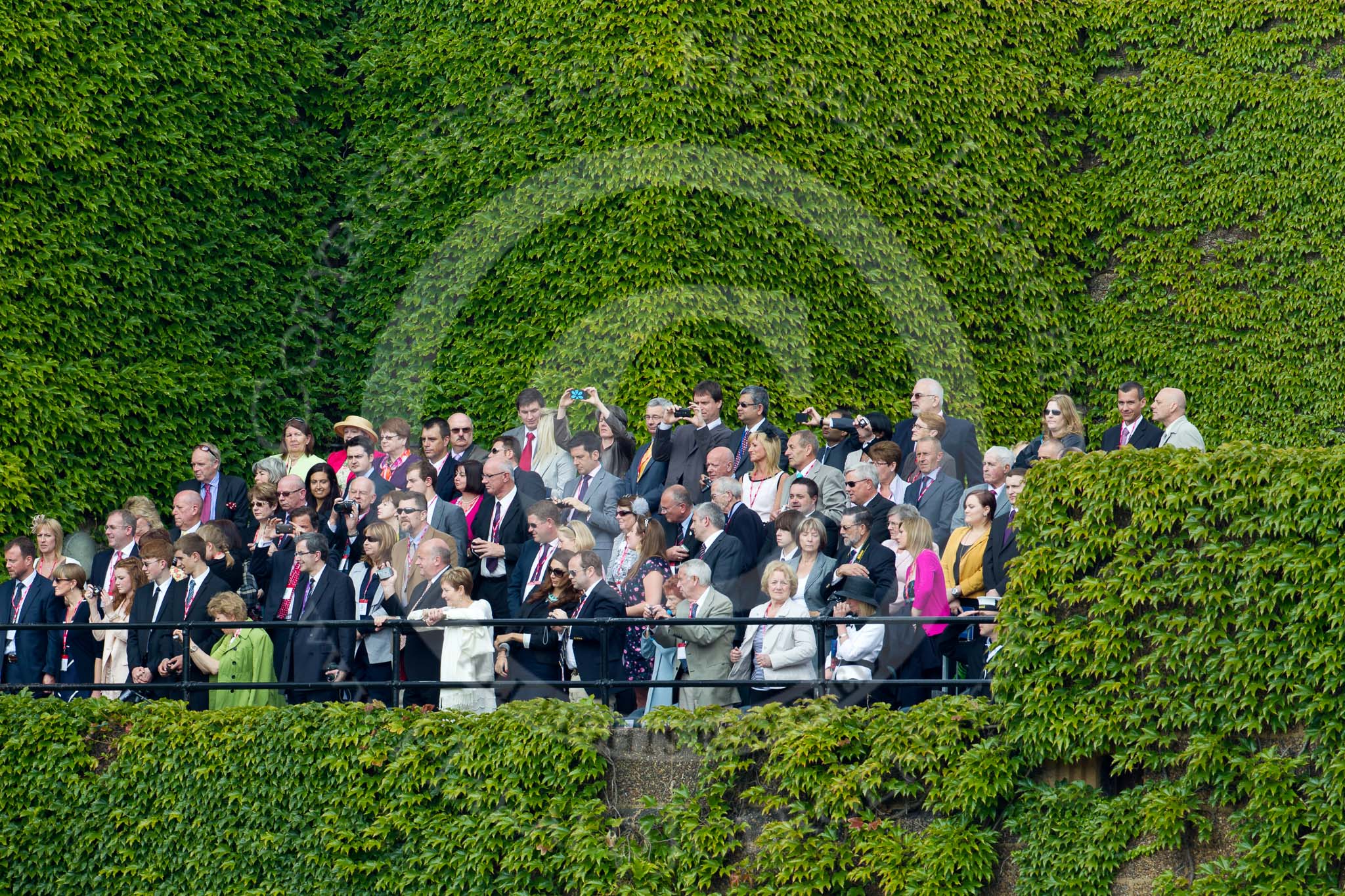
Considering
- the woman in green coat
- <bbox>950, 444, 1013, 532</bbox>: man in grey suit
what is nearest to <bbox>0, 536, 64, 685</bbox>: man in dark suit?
the woman in green coat

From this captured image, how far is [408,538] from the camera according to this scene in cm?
1266

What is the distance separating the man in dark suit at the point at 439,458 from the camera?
577 inches

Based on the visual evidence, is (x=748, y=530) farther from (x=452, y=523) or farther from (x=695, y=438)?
(x=452, y=523)

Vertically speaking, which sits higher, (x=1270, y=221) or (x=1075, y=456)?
(x=1270, y=221)

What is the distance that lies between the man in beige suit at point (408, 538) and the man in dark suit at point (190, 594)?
138 cm

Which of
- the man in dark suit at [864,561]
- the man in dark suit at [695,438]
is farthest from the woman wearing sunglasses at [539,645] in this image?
the man in dark suit at [695,438]

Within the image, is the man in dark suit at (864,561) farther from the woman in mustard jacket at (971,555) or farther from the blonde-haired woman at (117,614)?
the blonde-haired woman at (117,614)

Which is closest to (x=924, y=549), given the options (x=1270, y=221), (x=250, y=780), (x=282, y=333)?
(x=250, y=780)

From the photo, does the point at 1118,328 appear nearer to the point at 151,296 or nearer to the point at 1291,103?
the point at 1291,103

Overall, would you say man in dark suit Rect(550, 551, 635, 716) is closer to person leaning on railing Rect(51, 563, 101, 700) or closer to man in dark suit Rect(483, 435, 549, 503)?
man in dark suit Rect(483, 435, 549, 503)

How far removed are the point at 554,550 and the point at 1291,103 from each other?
1168cm

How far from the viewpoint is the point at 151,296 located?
19.3 metres

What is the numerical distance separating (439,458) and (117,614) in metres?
3.06

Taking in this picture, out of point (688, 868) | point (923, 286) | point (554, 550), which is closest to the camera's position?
point (688, 868)
